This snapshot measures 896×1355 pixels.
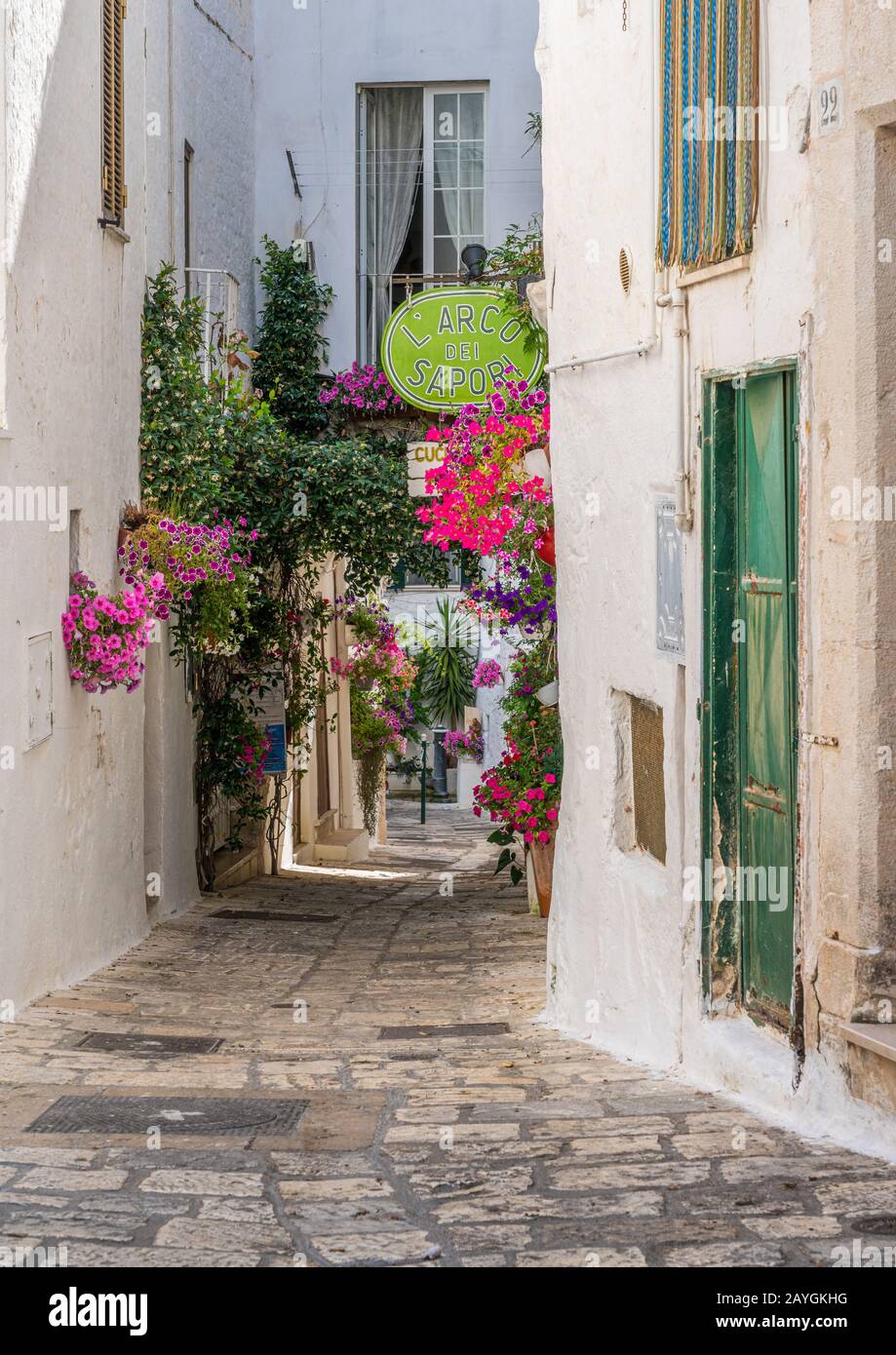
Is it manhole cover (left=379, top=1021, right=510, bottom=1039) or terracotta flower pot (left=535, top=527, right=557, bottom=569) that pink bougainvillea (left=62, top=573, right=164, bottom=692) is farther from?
manhole cover (left=379, top=1021, right=510, bottom=1039)

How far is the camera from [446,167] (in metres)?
16.0

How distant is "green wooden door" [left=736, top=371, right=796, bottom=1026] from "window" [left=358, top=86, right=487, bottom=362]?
36.7 feet

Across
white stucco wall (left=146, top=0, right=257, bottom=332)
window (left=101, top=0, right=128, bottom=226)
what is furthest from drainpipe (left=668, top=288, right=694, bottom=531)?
white stucco wall (left=146, top=0, right=257, bottom=332)

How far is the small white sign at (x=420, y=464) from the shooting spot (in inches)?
520

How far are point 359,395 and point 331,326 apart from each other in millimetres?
1021

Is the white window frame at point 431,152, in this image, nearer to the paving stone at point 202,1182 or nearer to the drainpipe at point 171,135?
the drainpipe at point 171,135

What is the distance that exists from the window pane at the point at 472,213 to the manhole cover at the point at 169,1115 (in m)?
12.3

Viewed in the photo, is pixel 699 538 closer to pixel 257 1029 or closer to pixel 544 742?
pixel 257 1029

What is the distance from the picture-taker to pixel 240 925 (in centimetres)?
1139

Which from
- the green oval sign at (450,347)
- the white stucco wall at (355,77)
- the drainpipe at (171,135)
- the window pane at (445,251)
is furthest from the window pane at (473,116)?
the drainpipe at (171,135)

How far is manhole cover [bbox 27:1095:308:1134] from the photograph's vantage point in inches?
192

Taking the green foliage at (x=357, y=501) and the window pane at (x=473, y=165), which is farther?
the window pane at (x=473, y=165)

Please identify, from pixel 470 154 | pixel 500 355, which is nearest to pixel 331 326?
pixel 470 154

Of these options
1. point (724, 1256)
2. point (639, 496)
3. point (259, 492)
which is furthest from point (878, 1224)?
point (259, 492)
